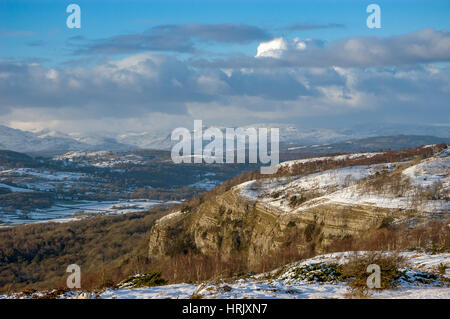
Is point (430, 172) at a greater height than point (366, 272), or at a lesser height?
greater

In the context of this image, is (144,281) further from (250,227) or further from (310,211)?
(250,227)

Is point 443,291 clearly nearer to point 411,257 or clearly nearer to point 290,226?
point 411,257

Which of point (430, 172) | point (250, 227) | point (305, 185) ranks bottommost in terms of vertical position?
point (250, 227)

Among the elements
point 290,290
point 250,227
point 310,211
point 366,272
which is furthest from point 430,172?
point 290,290

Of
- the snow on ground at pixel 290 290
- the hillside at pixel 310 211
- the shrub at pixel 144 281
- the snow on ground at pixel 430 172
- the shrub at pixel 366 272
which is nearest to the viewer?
the snow on ground at pixel 290 290

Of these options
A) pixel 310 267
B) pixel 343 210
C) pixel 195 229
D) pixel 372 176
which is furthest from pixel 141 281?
→ pixel 195 229

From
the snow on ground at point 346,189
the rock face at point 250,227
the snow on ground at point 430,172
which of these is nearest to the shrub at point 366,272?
the rock face at point 250,227

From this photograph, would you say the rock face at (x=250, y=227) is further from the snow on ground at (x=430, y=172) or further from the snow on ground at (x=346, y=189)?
the snow on ground at (x=430, y=172)

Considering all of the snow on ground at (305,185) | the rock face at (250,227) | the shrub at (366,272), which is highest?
the shrub at (366,272)
